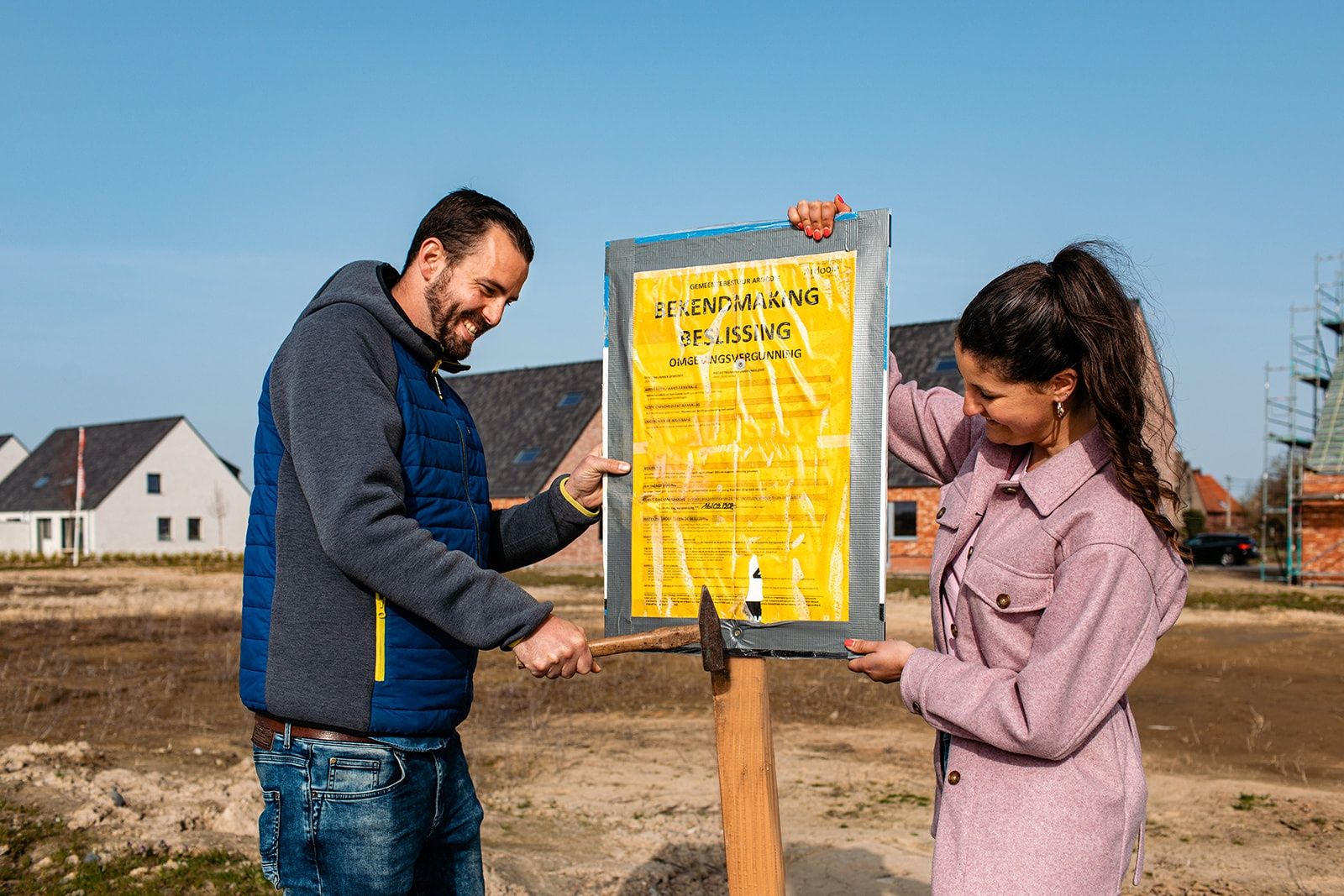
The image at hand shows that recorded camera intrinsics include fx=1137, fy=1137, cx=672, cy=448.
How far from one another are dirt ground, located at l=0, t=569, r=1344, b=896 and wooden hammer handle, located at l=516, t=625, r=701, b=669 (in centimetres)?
274

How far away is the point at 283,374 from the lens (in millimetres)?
2770

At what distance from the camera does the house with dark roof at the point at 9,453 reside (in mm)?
60469

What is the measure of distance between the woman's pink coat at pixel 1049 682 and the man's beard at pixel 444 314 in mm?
1439

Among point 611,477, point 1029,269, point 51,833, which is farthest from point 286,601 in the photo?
point 51,833

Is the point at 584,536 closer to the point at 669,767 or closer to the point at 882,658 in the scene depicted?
the point at 669,767

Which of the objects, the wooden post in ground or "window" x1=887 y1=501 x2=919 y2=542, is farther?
"window" x1=887 y1=501 x2=919 y2=542

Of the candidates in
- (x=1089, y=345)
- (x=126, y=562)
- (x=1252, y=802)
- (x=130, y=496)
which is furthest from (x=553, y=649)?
(x=130, y=496)

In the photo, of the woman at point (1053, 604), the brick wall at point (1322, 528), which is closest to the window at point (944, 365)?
the brick wall at point (1322, 528)

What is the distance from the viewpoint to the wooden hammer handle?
288 cm

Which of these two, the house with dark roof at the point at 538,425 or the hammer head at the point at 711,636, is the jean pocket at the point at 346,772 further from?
the house with dark roof at the point at 538,425

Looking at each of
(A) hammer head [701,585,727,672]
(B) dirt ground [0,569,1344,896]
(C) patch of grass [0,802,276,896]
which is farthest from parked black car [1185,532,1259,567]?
(A) hammer head [701,585,727,672]

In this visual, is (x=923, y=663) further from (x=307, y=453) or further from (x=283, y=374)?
(x=283, y=374)

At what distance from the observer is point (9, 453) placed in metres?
60.7

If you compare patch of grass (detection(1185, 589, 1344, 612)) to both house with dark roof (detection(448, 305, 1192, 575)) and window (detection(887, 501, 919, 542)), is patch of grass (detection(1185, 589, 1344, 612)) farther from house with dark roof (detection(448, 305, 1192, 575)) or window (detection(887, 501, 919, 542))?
window (detection(887, 501, 919, 542))
